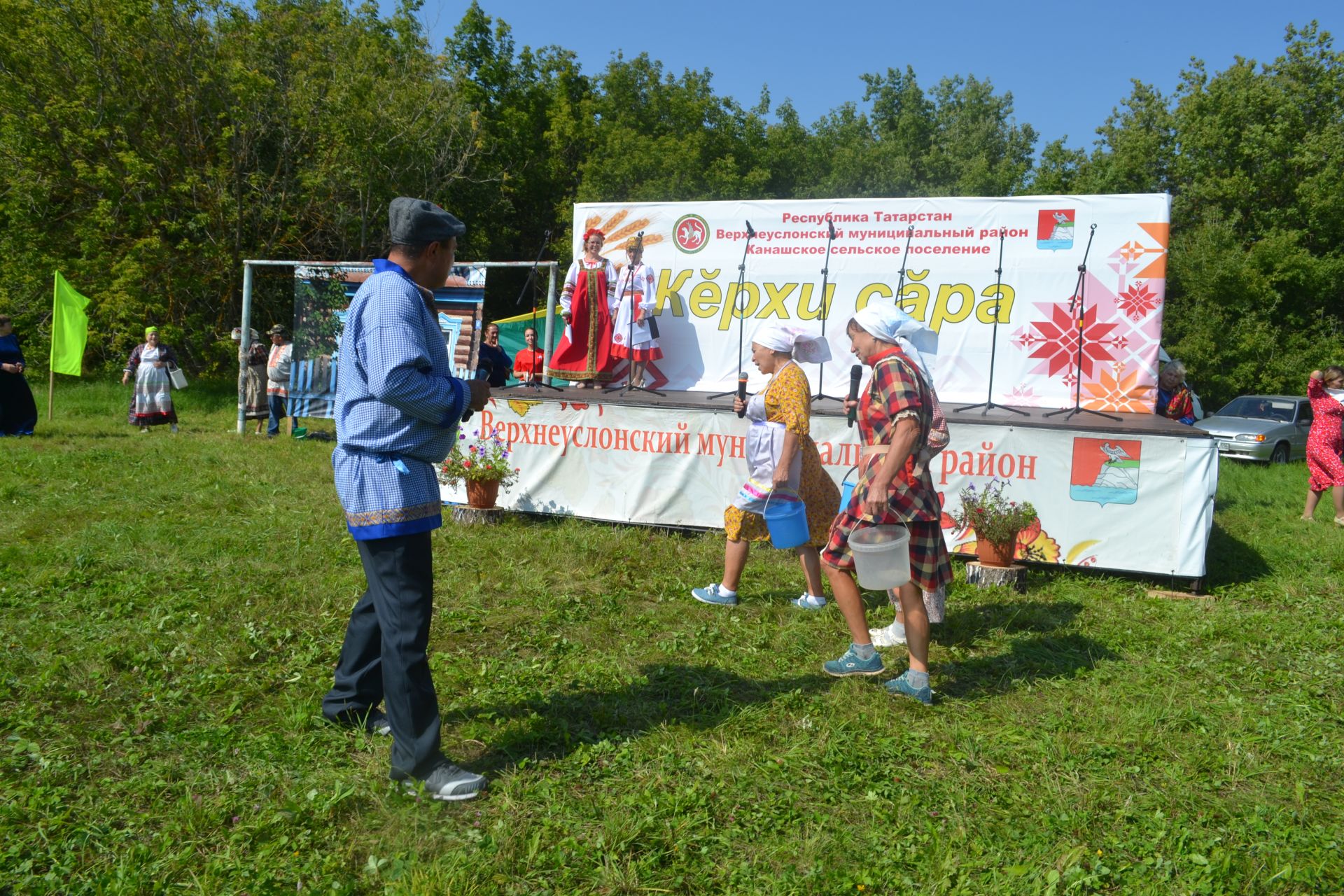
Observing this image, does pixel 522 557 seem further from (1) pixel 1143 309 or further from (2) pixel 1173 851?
(1) pixel 1143 309

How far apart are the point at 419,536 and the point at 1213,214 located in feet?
102

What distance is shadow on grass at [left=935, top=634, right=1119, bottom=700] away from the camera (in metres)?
4.71

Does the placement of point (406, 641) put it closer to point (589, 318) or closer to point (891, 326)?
point (891, 326)

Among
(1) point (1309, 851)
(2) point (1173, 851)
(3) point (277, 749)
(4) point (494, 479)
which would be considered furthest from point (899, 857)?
(4) point (494, 479)

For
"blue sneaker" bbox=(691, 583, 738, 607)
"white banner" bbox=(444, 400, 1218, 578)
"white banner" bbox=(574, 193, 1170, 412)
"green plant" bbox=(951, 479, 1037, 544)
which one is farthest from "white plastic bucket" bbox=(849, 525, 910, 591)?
"white banner" bbox=(574, 193, 1170, 412)

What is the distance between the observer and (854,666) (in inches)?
183

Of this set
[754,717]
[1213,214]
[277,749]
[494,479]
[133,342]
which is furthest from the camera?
[1213,214]

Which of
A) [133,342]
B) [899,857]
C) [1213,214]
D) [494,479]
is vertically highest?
[1213,214]

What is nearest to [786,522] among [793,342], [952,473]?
[793,342]

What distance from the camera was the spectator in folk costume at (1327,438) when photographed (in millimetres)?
9773

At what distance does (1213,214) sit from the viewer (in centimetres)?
2844

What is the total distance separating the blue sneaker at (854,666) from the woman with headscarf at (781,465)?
1067mm

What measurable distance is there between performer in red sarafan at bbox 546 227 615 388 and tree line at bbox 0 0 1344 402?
13398 mm

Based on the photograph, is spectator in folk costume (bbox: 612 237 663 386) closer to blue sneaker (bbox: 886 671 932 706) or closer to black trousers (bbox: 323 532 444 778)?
blue sneaker (bbox: 886 671 932 706)
